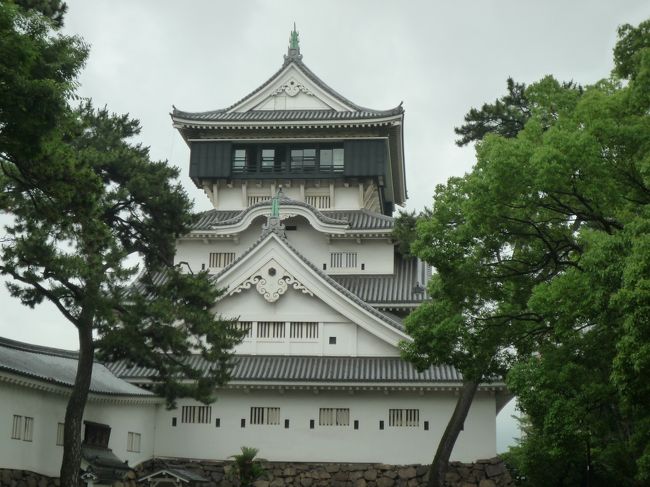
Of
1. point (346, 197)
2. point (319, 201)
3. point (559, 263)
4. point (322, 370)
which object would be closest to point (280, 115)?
point (319, 201)

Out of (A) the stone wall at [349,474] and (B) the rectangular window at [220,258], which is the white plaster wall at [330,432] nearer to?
(A) the stone wall at [349,474]

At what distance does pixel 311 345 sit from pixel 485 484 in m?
7.15

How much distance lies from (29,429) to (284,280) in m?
10.3

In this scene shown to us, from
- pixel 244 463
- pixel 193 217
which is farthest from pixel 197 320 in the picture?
pixel 244 463

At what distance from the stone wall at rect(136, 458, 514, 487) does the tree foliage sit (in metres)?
8.36

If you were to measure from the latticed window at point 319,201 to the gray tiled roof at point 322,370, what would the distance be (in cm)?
957

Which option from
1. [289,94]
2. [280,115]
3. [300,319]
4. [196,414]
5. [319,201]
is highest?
[289,94]

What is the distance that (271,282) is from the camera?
31281mm

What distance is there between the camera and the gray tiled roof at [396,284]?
33.6 metres

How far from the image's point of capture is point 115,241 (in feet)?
75.5

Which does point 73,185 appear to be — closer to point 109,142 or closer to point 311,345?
point 109,142

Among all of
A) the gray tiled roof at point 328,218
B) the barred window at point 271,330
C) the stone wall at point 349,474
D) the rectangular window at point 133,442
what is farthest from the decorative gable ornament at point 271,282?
the rectangular window at point 133,442

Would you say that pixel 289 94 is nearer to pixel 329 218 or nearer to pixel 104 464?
pixel 329 218

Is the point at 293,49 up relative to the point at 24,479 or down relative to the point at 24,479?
up
